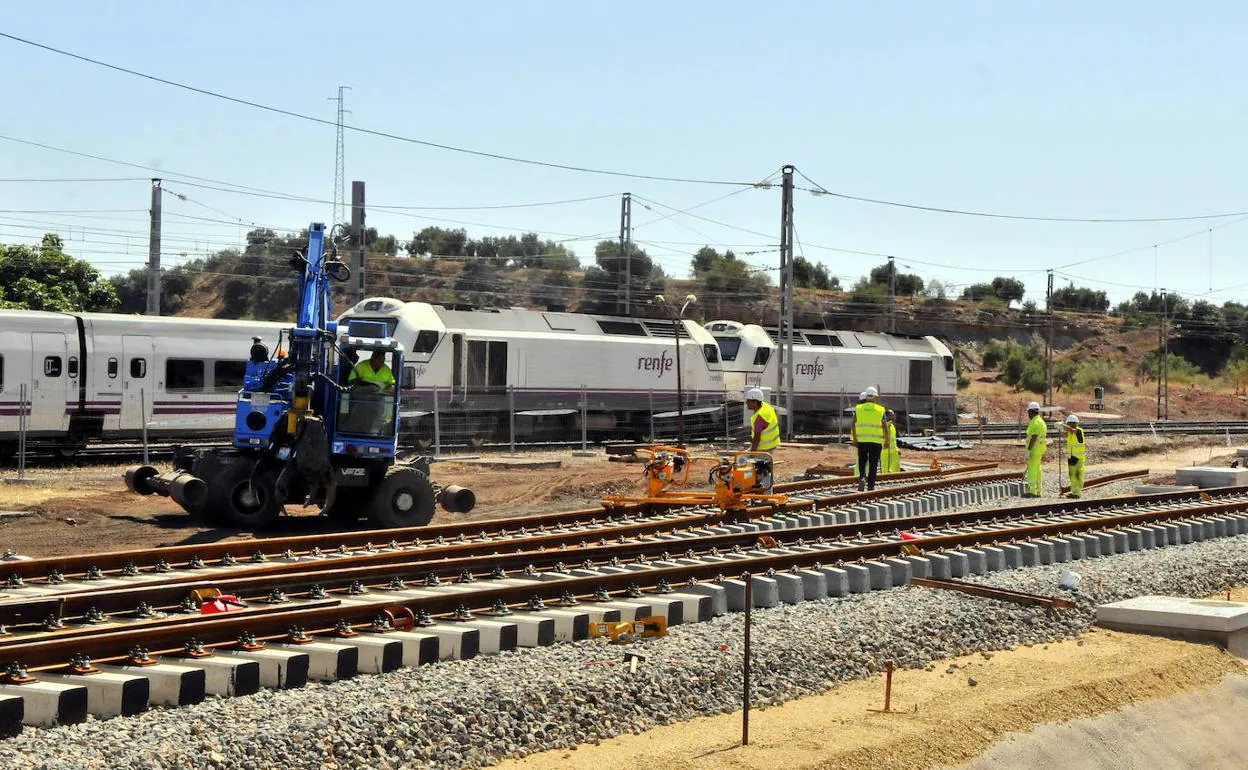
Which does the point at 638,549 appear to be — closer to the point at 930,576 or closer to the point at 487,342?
the point at 930,576

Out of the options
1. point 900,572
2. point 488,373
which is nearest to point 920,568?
point 900,572

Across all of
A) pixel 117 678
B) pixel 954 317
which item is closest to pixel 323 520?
pixel 117 678

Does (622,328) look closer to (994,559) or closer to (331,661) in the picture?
(994,559)

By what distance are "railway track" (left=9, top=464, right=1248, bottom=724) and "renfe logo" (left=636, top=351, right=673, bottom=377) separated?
706 inches

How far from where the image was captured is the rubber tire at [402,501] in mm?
16156

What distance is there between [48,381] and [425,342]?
27.8ft

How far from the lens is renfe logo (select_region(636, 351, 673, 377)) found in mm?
35875

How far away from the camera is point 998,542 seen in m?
15.6

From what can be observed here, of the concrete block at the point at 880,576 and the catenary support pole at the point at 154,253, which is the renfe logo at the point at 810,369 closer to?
the catenary support pole at the point at 154,253

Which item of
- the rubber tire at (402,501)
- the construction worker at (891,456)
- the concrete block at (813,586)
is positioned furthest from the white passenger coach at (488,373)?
the construction worker at (891,456)

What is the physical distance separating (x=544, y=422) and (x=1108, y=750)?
25.5m

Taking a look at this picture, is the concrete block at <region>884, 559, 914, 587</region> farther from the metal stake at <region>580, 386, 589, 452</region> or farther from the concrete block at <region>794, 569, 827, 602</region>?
the metal stake at <region>580, 386, 589, 452</region>

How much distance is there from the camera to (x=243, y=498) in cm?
1611

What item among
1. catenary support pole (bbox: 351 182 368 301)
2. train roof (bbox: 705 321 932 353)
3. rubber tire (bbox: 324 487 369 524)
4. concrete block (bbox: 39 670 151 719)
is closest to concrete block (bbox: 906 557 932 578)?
rubber tire (bbox: 324 487 369 524)
